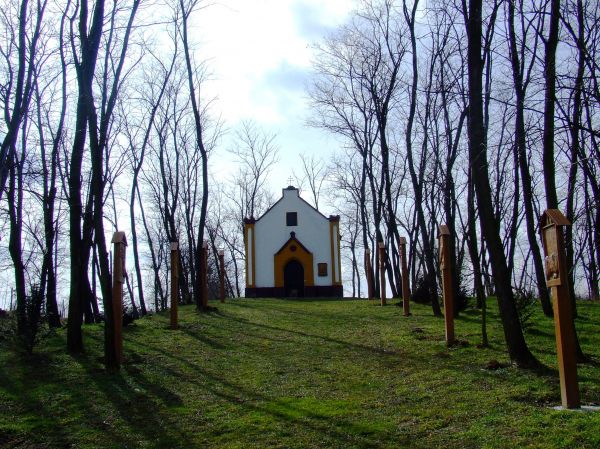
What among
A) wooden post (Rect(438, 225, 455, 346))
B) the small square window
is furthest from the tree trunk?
the small square window

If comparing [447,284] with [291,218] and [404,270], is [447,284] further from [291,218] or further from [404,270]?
[291,218]

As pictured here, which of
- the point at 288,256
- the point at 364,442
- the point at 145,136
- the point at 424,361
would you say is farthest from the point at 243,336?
the point at 288,256

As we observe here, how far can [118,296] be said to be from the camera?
34.3ft

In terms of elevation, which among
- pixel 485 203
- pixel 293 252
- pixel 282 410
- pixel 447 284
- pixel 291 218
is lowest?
pixel 282 410

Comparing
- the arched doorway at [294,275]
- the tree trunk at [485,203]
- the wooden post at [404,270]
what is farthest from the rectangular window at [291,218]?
the tree trunk at [485,203]

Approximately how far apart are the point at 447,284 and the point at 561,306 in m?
4.57

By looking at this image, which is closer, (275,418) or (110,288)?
(275,418)

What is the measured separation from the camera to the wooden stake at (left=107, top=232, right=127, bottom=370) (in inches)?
404

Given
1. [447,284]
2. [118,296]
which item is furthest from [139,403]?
[447,284]

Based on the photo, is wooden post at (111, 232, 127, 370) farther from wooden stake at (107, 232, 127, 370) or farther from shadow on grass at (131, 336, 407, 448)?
shadow on grass at (131, 336, 407, 448)

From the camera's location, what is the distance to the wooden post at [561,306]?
641 cm

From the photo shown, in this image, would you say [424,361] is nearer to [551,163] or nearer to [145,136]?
[551,163]

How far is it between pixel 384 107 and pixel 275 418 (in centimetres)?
1527

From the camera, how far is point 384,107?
20.8m
